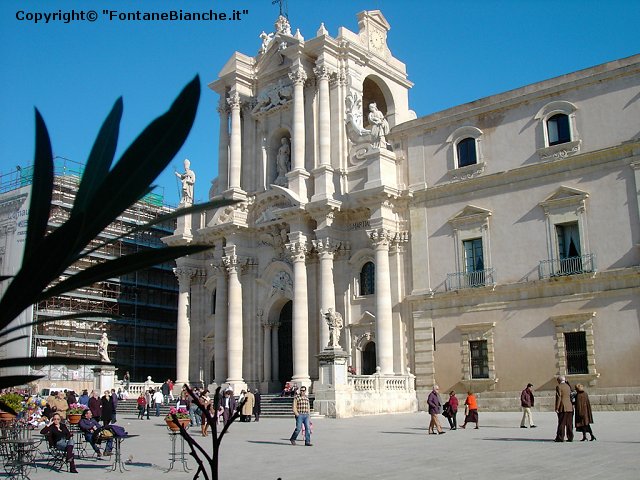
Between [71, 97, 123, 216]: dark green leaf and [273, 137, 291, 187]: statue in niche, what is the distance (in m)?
34.5

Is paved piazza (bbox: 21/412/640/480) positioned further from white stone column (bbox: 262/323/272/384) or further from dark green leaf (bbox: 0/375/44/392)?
white stone column (bbox: 262/323/272/384)

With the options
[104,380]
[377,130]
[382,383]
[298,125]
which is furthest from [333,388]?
[104,380]

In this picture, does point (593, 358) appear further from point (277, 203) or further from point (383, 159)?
point (277, 203)

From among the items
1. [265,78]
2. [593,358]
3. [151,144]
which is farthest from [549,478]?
[265,78]

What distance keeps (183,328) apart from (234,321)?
463cm

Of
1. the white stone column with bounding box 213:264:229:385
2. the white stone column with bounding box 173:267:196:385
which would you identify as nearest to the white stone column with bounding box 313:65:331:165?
the white stone column with bounding box 213:264:229:385

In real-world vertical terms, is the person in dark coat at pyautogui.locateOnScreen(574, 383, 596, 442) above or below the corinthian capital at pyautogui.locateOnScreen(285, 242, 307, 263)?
below

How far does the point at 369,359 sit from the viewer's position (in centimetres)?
3269

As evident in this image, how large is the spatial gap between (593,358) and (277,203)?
15.9 metres

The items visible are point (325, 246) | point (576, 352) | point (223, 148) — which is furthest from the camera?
point (223, 148)

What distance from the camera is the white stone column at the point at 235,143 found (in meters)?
37.5

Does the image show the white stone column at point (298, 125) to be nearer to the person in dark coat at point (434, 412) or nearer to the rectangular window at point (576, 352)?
the rectangular window at point (576, 352)

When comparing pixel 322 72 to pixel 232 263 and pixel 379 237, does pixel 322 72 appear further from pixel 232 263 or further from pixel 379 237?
pixel 232 263

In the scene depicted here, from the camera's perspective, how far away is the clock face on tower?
37625mm
